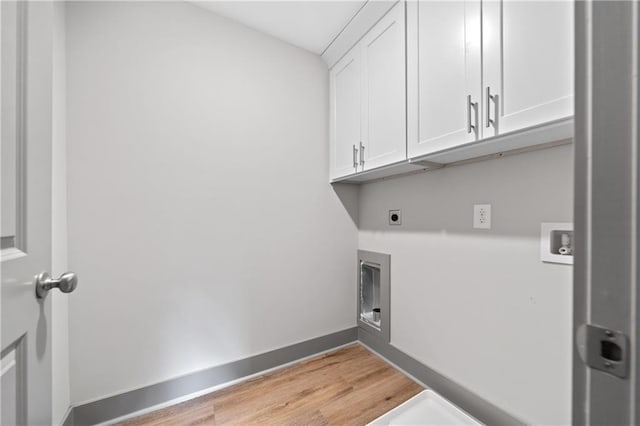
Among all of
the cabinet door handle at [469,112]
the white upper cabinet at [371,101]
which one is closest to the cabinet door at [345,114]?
the white upper cabinet at [371,101]

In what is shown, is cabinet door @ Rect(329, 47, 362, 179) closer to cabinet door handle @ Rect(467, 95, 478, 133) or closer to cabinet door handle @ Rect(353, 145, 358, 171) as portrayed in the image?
cabinet door handle @ Rect(353, 145, 358, 171)

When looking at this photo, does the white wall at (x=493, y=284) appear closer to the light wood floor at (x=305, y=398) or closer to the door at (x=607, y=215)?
the light wood floor at (x=305, y=398)

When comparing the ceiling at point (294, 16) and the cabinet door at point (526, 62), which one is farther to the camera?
the ceiling at point (294, 16)

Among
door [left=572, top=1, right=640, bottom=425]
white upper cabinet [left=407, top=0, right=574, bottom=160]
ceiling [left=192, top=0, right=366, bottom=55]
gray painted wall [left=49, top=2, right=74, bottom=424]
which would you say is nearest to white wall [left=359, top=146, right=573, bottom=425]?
white upper cabinet [left=407, top=0, right=574, bottom=160]

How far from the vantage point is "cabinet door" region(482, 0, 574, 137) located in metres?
0.76

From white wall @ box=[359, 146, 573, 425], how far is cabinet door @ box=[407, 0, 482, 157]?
29cm

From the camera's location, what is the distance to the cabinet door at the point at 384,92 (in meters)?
1.28

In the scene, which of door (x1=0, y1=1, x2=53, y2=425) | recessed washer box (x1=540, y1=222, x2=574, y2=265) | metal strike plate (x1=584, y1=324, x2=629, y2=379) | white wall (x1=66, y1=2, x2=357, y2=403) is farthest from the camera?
white wall (x1=66, y1=2, x2=357, y2=403)

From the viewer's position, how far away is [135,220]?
1.24 meters

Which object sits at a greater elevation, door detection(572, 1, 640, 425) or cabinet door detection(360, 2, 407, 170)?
cabinet door detection(360, 2, 407, 170)

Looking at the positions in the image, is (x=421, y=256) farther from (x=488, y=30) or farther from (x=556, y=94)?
(x=488, y=30)

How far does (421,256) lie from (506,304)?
45cm

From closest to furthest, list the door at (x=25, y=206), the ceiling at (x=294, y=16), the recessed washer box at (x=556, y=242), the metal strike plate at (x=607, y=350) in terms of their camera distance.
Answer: the metal strike plate at (x=607, y=350)
the door at (x=25, y=206)
the recessed washer box at (x=556, y=242)
the ceiling at (x=294, y=16)

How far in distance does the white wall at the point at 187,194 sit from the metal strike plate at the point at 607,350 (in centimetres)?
143
